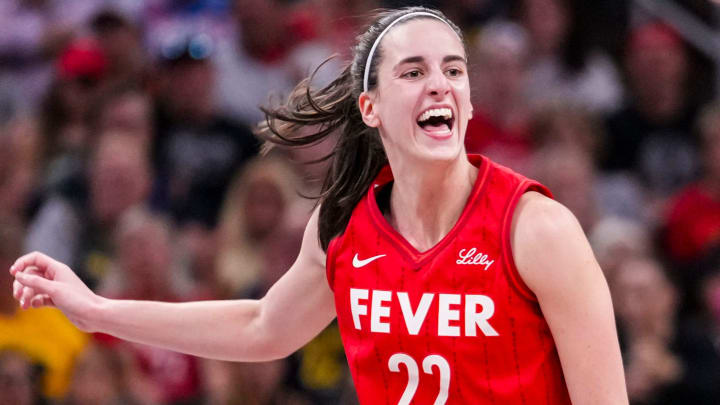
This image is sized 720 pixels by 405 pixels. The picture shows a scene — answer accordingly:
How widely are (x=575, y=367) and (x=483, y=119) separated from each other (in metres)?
3.56

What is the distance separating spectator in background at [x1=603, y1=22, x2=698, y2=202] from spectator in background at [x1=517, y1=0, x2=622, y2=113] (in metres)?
0.16

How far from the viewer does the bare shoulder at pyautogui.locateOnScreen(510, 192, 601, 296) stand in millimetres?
2777

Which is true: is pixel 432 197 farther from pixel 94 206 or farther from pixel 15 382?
pixel 94 206

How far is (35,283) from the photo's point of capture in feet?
10.8

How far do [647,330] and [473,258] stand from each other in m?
2.52

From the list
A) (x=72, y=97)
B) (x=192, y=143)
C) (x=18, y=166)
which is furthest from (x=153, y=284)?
(x=72, y=97)

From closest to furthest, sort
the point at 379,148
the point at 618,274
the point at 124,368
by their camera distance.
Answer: the point at 379,148 < the point at 124,368 < the point at 618,274

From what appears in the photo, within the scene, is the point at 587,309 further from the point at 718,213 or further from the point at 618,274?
the point at 718,213

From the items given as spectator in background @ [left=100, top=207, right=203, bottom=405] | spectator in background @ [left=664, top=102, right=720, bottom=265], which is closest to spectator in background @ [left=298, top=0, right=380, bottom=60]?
spectator in background @ [left=100, top=207, right=203, bottom=405]

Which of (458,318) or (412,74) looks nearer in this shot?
(458,318)

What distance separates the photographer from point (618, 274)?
5.44m

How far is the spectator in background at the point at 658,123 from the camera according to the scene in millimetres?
6102

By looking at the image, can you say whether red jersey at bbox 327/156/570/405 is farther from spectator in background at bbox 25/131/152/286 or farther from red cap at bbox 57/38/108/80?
red cap at bbox 57/38/108/80

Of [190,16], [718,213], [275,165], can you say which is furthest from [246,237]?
[718,213]
